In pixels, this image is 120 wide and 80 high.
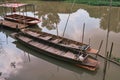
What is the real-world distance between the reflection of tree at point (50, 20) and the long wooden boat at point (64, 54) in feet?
14.2

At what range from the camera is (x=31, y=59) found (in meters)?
10.6

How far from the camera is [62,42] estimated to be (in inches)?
435

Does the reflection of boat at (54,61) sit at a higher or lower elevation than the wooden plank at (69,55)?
lower

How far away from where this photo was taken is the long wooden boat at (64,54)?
9123 millimetres

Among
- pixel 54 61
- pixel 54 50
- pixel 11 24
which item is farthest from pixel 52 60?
pixel 11 24

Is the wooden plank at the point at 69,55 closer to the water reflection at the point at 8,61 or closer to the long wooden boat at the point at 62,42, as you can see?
the long wooden boat at the point at 62,42

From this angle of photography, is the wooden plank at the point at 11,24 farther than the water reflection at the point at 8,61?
Yes

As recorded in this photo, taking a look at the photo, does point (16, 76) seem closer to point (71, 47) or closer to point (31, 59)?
point (31, 59)

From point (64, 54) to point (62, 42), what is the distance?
125 centimetres

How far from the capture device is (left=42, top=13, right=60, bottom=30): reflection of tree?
53.0 feet

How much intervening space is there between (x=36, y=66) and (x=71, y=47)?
6.92ft

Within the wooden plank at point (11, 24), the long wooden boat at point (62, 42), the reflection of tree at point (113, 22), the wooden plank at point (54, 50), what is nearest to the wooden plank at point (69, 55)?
the long wooden boat at point (62, 42)

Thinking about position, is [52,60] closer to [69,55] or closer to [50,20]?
[69,55]

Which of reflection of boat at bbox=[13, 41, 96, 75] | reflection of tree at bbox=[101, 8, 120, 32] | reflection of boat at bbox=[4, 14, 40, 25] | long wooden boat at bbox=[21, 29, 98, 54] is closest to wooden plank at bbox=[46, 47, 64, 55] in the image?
long wooden boat at bbox=[21, 29, 98, 54]
